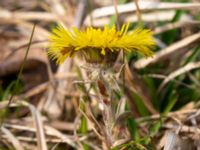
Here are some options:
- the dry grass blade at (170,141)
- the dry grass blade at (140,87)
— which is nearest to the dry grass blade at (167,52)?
the dry grass blade at (140,87)

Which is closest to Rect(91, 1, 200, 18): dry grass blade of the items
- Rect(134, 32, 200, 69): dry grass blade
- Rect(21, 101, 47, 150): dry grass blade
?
Rect(134, 32, 200, 69): dry grass blade

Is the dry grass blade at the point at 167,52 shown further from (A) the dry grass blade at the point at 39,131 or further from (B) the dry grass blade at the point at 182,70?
(A) the dry grass blade at the point at 39,131

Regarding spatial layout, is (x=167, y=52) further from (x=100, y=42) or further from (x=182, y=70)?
(x=100, y=42)

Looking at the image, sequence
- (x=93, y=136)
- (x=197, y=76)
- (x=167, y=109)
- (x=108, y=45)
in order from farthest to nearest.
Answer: (x=197, y=76) < (x=167, y=109) < (x=93, y=136) < (x=108, y=45)

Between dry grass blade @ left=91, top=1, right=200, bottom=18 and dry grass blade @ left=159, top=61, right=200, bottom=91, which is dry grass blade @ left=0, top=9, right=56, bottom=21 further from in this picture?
dry grass blade @ left=159, top=61, right=200, bottom=91

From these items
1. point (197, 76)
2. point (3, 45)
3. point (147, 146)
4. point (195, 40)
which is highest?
point (3, 45)

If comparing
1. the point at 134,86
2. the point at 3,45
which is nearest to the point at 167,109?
the point at 134,86

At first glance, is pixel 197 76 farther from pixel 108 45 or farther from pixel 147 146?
pixel 108 45

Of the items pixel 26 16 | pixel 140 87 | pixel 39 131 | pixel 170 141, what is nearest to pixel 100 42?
pixel 170 141
